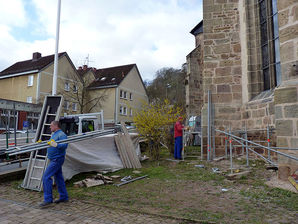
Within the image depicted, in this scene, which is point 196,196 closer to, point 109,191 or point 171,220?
point 171,220

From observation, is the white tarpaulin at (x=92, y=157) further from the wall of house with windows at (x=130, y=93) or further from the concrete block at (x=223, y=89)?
the wall of house with windows at (x=130, y=93)

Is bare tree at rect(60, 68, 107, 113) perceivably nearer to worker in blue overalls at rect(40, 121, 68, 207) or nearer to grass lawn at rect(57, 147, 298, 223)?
grass lawn at rect(57, 147, 298, 223)

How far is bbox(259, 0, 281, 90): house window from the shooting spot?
8.31m

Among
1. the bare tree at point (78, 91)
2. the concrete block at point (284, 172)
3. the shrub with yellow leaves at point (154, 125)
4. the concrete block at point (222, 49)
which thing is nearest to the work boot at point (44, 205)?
the concrete block at point (284, 172)

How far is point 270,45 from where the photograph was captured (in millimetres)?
8477

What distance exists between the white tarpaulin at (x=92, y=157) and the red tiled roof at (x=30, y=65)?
2320 centimetres

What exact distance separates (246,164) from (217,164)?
3.20 feet

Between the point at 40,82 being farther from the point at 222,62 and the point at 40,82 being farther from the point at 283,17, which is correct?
the point at 283,17

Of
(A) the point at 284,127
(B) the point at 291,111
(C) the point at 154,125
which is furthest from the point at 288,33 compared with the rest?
(C) the point at 154,125

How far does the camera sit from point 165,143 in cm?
1080

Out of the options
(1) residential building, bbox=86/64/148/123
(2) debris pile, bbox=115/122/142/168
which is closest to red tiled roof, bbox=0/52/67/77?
(1) residential building, bbox=86/64/148/123

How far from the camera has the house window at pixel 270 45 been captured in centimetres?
831

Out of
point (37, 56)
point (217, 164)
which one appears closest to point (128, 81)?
point (37, 56)

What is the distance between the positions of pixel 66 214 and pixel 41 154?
254cm
